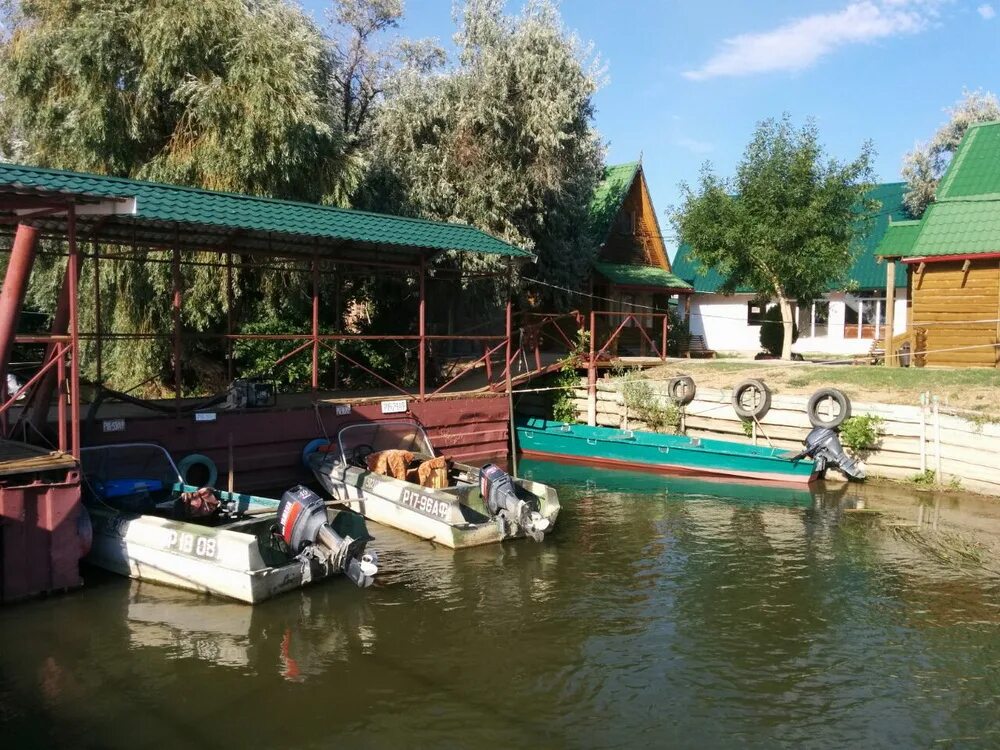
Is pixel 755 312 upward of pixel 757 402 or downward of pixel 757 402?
upward

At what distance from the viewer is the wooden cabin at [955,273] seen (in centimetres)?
2155

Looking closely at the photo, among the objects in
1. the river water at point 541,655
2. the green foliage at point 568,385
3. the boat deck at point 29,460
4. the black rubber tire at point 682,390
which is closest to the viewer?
the river water at point 541,655

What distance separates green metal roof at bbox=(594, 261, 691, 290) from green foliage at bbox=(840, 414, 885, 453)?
13247 millimetres

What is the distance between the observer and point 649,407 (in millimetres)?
20438

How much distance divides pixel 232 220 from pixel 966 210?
64.7 ft

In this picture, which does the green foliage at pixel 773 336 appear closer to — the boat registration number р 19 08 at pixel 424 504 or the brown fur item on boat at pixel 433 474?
the brown fur item on boat at pixel 433 474

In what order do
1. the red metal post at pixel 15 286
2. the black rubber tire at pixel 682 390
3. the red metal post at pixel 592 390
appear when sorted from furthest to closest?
the red metal post at pixel 592 390
the black rubber tire at pixel 682 390
the red metal post at pixel 15 286

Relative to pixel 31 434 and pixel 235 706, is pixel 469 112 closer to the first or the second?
Answer: pixel 31 434

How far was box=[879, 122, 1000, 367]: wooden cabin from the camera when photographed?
2155 centimetres

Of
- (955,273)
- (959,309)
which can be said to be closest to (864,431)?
(959,309)

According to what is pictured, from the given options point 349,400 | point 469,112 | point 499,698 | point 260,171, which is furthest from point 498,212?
point 499,698

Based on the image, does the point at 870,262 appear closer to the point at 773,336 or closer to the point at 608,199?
the point at 773,336

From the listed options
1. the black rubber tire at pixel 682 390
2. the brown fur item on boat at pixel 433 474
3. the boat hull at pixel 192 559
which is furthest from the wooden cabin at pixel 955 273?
the boat hull at pixel 192 559

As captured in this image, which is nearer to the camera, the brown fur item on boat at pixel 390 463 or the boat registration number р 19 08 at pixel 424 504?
the boat registration number р 19 08 at pixel 424 504
